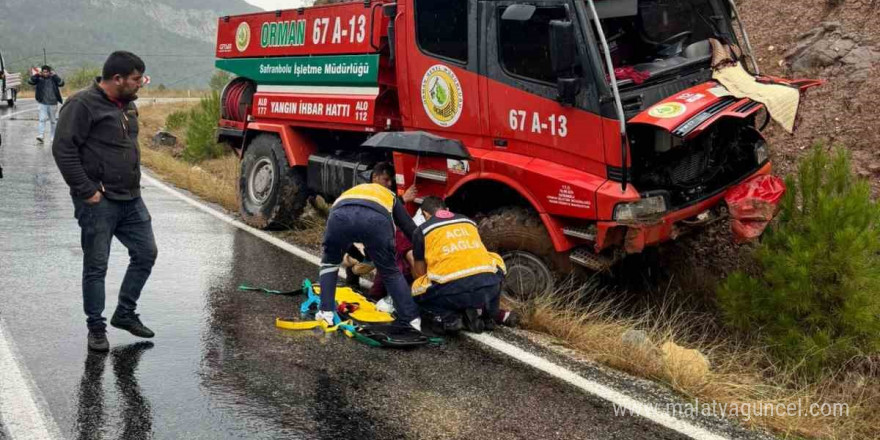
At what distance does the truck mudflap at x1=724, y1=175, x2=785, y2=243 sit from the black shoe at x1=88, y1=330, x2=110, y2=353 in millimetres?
4297

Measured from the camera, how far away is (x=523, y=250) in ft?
21.4

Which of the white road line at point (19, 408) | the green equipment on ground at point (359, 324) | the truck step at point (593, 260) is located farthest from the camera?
the truck step at point (593, 260)

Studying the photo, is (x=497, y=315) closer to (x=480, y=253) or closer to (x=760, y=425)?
(x=480, y=253)

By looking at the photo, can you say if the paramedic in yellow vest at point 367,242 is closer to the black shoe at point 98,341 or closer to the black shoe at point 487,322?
the black shoe at point 487,322

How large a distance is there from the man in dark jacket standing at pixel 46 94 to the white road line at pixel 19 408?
1534cm

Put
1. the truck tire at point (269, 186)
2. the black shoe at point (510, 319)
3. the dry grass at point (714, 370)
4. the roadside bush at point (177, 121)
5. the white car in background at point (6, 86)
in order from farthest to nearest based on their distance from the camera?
the white car in background at point (6, 86), the roadside bush at point (177, 121), the truck tire at point (269, 186), the black shoe at point (510, 319), the dry grass at point (714, 370)

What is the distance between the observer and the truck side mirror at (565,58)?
224 inches

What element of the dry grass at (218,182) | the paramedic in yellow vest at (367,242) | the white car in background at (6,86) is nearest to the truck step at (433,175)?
the paramedic in yellow vest at (367,242)

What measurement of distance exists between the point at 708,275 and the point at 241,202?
18.2ft

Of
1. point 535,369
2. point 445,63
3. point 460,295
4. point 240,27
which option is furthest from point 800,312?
point 240,27

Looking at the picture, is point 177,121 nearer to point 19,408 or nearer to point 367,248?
point 367,248

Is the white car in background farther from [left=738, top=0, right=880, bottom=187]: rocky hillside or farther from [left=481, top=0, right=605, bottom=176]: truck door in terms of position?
[left=481, top=0, right=605, bottom=176]: truck door

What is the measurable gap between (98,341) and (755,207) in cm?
447

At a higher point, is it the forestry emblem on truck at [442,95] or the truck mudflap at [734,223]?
the forestry emblem on truck at [442,95]
